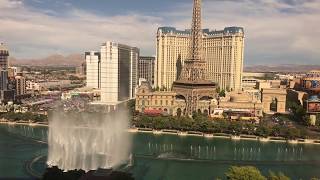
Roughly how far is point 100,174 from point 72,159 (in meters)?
13.4

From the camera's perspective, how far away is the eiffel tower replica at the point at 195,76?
265 ft

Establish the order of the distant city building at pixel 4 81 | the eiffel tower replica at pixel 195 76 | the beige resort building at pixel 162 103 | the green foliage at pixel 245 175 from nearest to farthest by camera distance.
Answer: the green foliage at pixel 245 175, the beige resort building at pixel 162 103, the eiffel tower replica at pixel 195 76, the distant city building at pixel 4 81

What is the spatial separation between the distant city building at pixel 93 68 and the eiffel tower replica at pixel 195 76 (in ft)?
110

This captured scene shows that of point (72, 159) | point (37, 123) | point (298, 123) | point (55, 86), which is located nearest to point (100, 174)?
point (72, 159)

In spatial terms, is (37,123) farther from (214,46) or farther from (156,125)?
(214,46)

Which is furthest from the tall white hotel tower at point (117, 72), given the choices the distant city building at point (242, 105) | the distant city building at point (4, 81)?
the distant city building at point (242, 105)

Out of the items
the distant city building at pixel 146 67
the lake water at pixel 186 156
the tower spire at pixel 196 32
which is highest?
the tower spire at pixel 196 32

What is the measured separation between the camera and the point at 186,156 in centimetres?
4641

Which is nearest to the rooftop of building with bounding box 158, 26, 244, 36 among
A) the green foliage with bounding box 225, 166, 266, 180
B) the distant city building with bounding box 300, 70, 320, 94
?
the distant city building with bounding box 300, 70, 320, 94

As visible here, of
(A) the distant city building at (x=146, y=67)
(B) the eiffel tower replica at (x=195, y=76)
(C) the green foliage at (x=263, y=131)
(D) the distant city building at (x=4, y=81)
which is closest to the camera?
(C) the green foliage at (x=263, y=131)

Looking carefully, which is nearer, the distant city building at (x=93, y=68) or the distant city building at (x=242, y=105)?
the distant city building at (x=242, y=105)

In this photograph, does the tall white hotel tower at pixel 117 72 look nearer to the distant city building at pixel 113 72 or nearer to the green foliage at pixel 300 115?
the distant city building at pixel 113 72

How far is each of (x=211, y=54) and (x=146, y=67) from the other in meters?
26.1

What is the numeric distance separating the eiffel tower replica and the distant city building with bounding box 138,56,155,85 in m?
32.7
